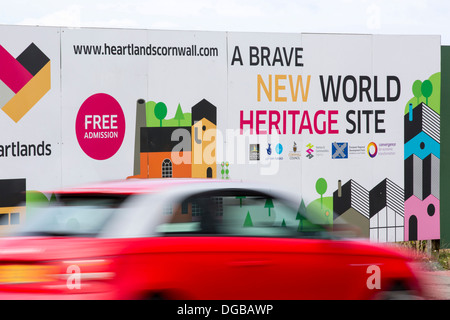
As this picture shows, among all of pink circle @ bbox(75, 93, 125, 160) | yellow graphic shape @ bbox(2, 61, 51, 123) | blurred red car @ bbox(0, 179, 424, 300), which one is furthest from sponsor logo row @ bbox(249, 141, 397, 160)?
blurred red car @ bbox(0, 179, 424, 300)

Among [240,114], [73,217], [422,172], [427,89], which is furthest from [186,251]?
[427,89]

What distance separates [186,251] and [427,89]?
28.3 ft

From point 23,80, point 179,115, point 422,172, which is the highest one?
A: point 23,80

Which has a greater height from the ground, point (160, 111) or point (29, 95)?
point (29, 95)

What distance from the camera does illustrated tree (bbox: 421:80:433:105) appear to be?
12492mm

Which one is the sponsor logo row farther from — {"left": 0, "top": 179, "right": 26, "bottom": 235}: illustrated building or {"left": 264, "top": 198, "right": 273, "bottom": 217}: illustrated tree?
{"left": 264, "top": 198, "right": 273, "bottom": 217}: illustrated tree

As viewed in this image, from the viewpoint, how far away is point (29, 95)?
10.9m

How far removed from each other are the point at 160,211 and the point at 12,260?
1.01 metres

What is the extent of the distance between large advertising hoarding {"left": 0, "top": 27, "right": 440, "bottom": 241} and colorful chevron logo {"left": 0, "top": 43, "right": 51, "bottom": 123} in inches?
0.6

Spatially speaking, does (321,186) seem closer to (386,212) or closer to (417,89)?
(386,212)

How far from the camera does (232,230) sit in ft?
17.1

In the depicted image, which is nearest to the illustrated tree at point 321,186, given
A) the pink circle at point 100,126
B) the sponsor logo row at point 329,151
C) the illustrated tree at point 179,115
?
the sponsor logo row at point 329,151

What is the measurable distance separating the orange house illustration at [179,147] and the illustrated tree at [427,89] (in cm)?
370
